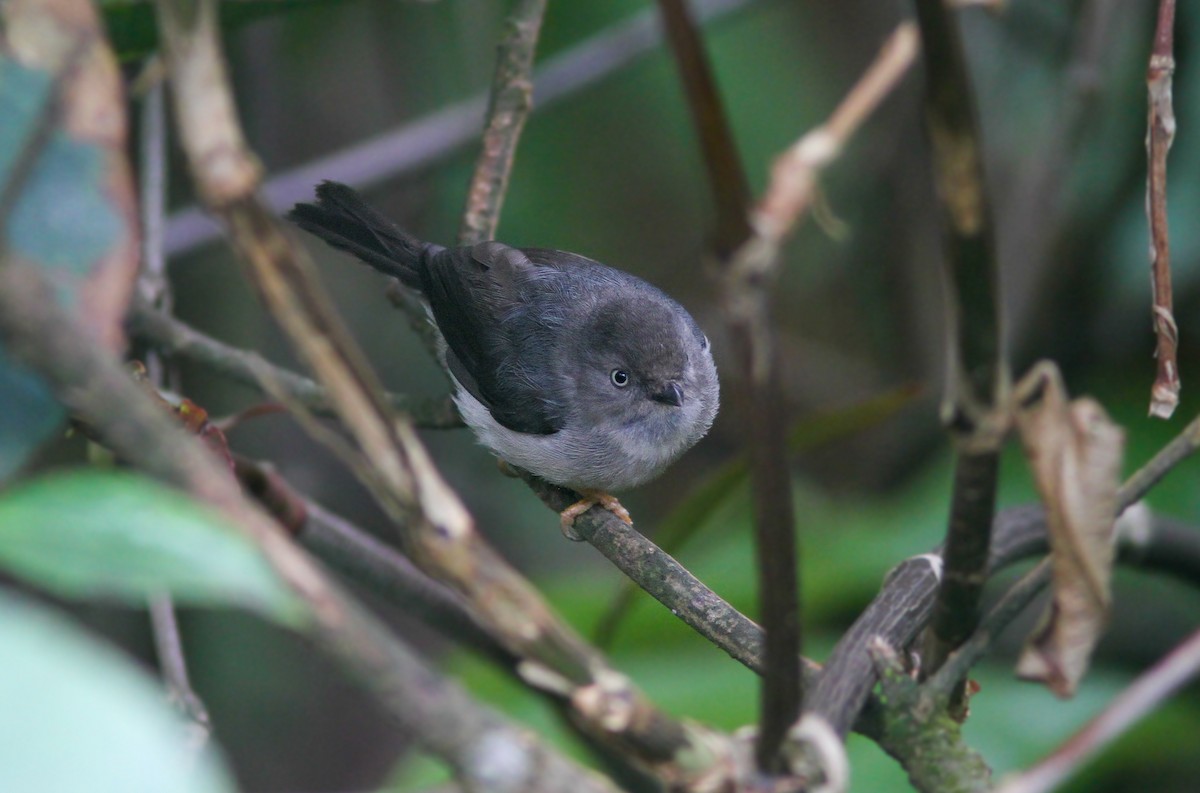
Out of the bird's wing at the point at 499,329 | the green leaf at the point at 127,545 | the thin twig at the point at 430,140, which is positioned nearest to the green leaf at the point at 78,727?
the green leaf at the point at 127,545

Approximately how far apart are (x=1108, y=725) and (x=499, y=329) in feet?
9.17

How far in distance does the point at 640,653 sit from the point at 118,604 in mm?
2279

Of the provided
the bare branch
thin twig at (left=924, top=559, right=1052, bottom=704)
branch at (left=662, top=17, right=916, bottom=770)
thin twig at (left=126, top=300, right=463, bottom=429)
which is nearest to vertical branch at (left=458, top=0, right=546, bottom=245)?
thin twig at (left=126, top=300, right=463, bottom=429)

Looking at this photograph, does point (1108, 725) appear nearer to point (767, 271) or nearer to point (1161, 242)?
point (767, 271)

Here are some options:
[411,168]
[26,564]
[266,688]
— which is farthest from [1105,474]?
[266,688]

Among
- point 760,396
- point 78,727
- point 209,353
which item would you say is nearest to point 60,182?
point 78,727

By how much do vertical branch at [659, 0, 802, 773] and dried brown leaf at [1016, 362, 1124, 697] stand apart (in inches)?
12.7

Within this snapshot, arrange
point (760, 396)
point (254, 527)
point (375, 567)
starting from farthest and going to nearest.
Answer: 1. point (375, 567)
2. point (760, 396)
3. point (254, 527)

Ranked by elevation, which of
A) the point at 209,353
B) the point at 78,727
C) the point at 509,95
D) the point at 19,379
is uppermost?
the point at 509,95

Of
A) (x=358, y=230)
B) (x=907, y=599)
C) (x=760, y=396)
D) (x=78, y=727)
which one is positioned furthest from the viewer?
(x=358, y=230)

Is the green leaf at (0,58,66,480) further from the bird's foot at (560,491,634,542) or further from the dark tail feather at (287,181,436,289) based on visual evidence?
the dark tail feather at (287,181,436,289)

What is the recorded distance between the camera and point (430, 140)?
185 inches

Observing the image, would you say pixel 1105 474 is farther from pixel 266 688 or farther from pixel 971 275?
pixel 266 688

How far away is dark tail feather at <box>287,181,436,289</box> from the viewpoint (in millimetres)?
3730
